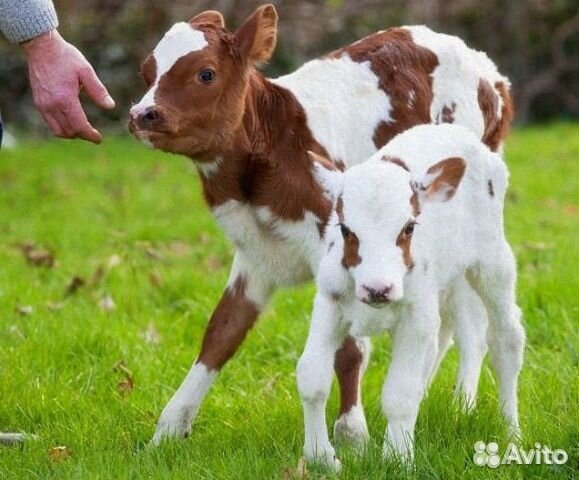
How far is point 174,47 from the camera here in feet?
15.2

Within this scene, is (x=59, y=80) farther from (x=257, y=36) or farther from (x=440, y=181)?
(x=440, y=181)

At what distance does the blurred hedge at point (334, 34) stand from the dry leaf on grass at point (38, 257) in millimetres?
7078

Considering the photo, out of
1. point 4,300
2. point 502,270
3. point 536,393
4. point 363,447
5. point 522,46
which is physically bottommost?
point 522,46

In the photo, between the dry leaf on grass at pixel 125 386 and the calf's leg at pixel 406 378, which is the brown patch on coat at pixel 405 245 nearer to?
the calf's leg at pixel 406 378

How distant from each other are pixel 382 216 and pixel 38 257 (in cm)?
458

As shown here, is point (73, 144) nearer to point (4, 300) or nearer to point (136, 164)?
point (136, 164)

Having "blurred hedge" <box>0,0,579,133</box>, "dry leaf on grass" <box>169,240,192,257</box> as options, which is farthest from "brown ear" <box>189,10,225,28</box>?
"blurred hedge" <box>0,0,579,133</box>

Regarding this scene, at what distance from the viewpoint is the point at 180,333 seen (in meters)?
6.42

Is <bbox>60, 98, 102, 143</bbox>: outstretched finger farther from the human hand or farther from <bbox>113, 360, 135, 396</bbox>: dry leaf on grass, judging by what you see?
<bbox>113, 360, 135, 396</bbox>: dry leaf on grass

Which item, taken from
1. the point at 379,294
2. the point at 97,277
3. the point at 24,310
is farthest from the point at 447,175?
the point at 97,277

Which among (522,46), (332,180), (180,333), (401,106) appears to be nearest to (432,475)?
(332,180)

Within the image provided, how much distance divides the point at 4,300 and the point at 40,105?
2.58 meters

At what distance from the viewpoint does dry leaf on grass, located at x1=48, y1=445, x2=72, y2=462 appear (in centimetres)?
452

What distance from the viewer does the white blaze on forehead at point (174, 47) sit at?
462cm
